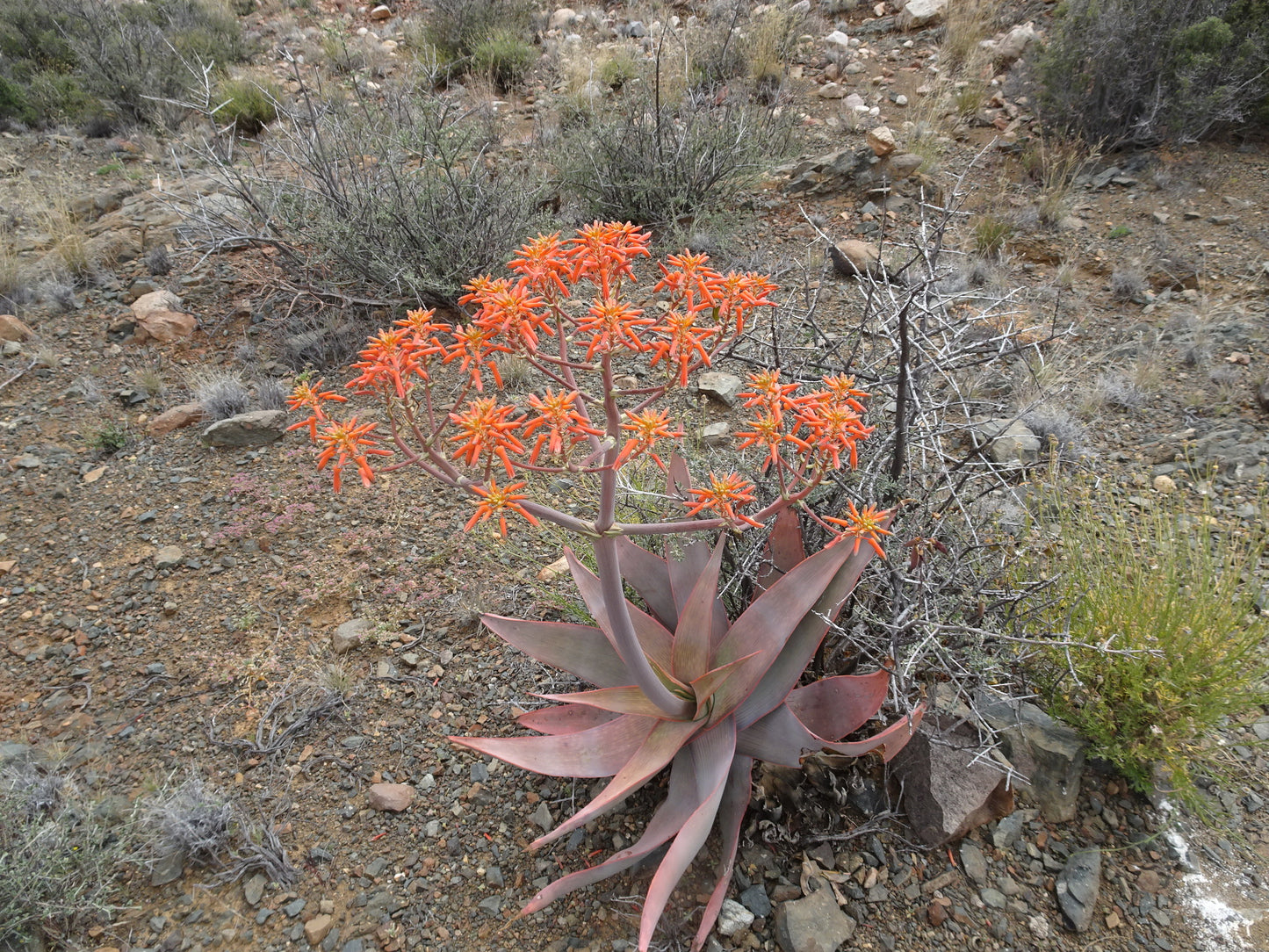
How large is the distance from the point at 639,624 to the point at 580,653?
0.21 m

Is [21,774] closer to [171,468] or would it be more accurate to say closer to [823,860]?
[171,468]

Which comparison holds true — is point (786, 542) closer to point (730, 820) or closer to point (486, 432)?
point (730, 820)

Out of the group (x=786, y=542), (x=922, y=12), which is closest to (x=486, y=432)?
(x=786, y=542)

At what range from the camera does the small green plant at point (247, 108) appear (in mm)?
7586

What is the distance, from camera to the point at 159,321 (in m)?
4.68

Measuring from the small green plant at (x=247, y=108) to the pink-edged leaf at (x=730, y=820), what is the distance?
27.7ft

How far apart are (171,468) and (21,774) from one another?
6.25ft

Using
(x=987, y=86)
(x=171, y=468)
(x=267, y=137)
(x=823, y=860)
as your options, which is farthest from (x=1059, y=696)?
(x=267, y=137)

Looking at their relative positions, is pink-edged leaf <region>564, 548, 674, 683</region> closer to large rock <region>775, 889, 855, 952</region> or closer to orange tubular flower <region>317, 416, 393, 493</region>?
large rock <region>775, 889, 855, 952</region>

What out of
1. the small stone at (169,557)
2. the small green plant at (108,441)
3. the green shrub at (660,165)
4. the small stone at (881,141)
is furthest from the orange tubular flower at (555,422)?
the small stone at (881,141)

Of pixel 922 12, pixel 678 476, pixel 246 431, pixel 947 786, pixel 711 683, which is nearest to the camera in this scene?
pixel 711 683

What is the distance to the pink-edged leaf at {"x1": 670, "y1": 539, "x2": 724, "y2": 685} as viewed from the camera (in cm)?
196

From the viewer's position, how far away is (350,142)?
5.08 metres

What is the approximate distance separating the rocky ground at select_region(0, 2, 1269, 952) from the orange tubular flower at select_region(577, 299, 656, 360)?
4.98 ft
